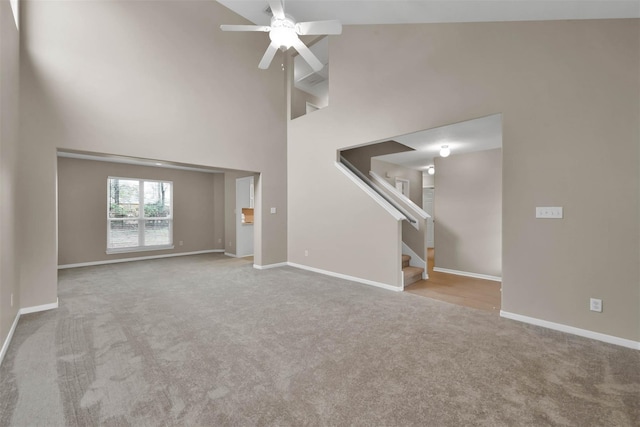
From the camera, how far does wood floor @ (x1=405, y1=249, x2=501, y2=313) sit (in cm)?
371

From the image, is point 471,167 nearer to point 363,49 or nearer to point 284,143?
point 363,49

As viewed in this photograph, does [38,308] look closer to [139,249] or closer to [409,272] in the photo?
[139,249]

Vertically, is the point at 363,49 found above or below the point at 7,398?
above

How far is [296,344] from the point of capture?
2.49m

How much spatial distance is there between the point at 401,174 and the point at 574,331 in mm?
5586

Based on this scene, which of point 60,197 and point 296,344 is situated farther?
point 60,197

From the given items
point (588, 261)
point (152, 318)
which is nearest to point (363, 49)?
point (588, 261)

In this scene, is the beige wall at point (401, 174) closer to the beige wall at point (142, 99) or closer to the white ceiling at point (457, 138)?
the white ceiling at point (457, 138)

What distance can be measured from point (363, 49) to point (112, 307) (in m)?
5.41

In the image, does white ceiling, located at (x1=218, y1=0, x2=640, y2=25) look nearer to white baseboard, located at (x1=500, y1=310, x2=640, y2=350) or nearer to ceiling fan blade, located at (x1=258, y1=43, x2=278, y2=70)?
ceiling fan blade, located at (x1=258, y1=43, x2=278, y2=70)

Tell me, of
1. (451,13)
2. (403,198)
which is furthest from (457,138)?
(451,13)

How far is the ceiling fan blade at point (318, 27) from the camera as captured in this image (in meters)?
2.86

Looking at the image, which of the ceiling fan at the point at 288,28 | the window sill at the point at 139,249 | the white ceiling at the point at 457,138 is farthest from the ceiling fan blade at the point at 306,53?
the window sill at the point at 139,249

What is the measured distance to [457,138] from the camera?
4637mm
